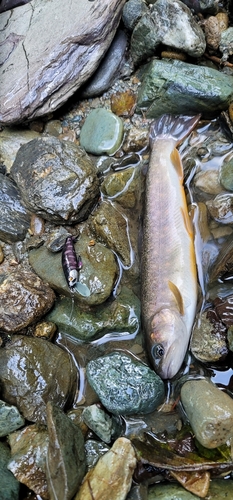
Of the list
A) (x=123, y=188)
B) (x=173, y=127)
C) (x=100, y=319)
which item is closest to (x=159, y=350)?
(x=100, y=319)

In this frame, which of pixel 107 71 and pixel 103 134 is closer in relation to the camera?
pixel 103 134

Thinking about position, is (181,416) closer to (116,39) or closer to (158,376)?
(158,376)

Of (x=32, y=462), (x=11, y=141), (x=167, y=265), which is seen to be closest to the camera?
(x=32, y=462)

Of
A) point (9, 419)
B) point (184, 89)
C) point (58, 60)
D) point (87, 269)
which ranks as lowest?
point (9, 419)

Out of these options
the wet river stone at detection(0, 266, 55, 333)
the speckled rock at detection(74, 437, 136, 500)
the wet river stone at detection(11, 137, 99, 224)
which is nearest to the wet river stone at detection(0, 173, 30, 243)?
the wet river stone at detection(11, 137, 99, 224)

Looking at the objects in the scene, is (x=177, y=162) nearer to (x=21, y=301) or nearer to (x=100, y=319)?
(x=100, y=319)

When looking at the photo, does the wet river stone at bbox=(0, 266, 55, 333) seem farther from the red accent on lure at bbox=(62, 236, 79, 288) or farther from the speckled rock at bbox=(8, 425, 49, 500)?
the speckled rock at bbox=(8, 425, 49, 500)

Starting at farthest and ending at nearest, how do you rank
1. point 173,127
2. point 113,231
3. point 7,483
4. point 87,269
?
point 173,127
point 113,231
point 87,269
point 7,483
